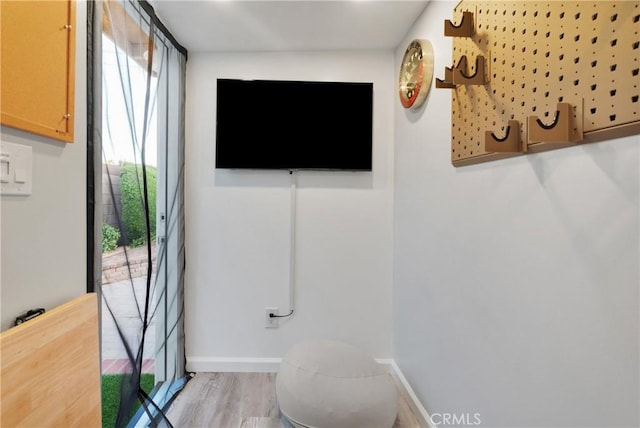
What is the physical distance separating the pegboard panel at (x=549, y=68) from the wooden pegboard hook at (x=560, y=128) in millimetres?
13

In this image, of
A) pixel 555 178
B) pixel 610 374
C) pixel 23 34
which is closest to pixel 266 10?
pixel 23 34

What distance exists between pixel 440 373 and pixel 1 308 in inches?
68.3

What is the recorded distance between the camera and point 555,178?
850 mm

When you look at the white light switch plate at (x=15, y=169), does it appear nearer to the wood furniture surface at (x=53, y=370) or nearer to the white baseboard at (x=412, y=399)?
the wood furniture surface at (x=53, y=370)

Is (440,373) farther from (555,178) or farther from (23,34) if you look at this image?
(23,34)

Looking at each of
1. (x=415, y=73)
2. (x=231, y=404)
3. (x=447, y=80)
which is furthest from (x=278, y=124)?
Answer: (x=231, y=404)

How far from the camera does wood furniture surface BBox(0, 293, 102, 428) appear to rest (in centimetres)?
75

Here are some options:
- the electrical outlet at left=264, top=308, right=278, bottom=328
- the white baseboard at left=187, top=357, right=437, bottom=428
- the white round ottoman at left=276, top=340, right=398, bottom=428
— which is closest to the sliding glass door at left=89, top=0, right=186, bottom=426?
the white baseboard at left=187, top=357, right=437, bottom=428

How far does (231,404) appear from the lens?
186cm

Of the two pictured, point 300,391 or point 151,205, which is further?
point 151,205

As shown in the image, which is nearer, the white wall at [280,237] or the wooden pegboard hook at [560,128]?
the wooden pegboard hook at [560,128]

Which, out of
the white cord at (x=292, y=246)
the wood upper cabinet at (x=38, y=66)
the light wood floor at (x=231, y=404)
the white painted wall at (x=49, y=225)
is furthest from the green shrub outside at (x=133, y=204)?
the light wood floor at (x=231, y=404)

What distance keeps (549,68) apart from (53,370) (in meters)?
1.70

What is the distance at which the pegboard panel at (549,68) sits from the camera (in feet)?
2.17
